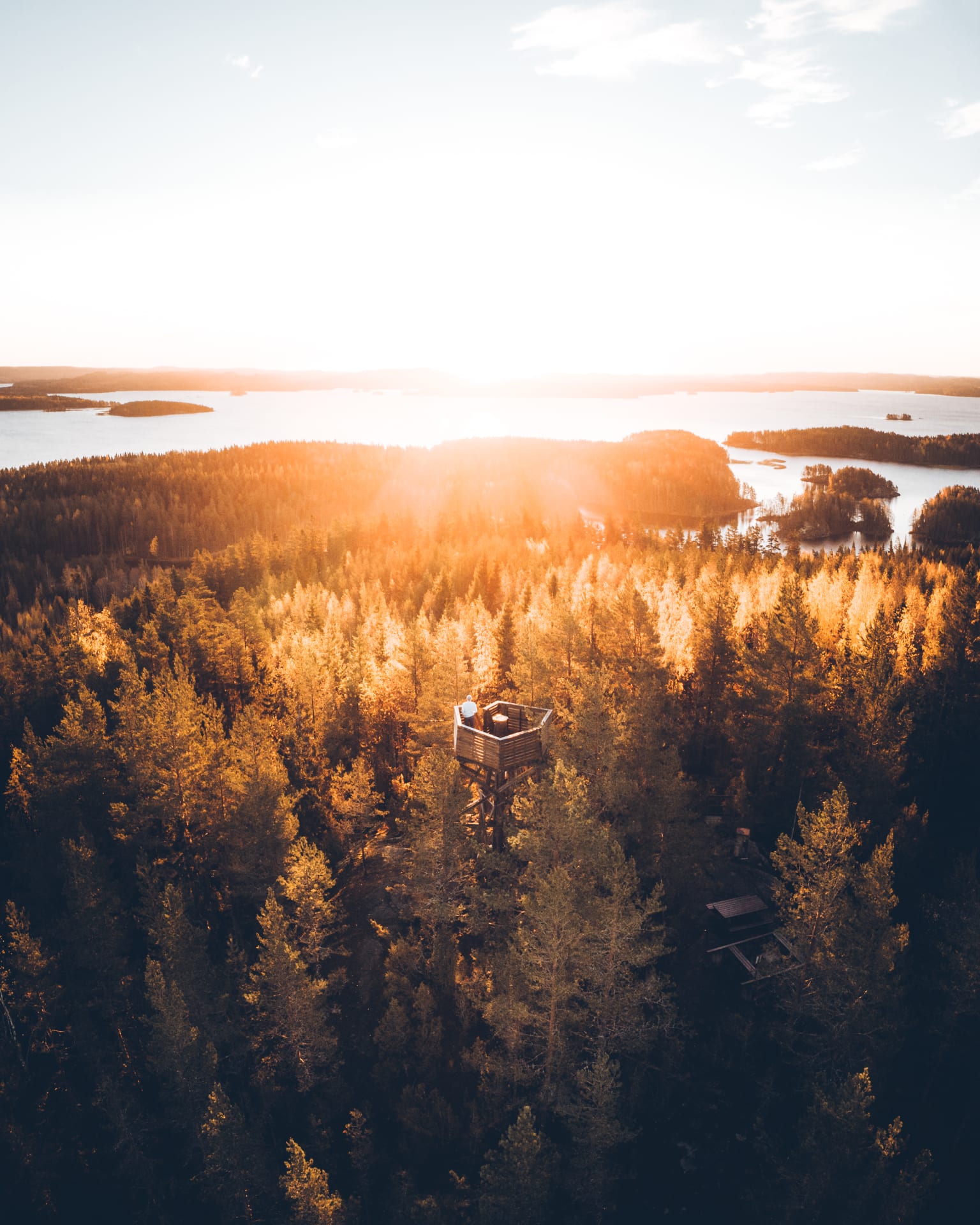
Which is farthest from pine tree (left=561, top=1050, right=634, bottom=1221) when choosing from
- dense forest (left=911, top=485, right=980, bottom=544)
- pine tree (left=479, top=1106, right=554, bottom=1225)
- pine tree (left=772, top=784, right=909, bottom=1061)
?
dense forest (left=911, top=485, right=980, bottom=544)

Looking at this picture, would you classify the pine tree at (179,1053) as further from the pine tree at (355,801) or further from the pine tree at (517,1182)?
the pine tree at (355,801)

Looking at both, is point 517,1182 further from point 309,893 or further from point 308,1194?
point 309,893

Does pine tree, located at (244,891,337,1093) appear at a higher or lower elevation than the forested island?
lower

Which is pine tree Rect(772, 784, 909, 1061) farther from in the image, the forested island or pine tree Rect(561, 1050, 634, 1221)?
the forested island

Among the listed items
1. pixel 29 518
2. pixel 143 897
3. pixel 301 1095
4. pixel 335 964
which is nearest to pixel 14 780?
pixel 143 897

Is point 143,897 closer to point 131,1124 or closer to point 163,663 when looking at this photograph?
point 131,1124

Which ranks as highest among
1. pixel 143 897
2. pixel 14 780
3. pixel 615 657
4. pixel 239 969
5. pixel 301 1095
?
pixel 615 657
